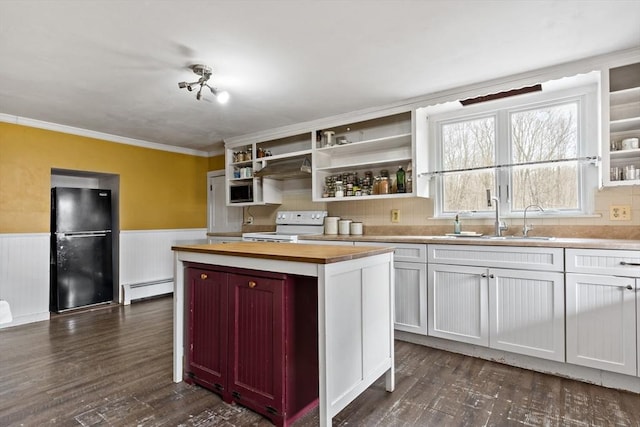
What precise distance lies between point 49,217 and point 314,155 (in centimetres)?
317

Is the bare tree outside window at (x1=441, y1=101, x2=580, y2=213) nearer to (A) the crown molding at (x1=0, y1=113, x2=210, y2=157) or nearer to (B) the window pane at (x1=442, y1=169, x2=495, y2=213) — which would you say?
(B) the window pane at (x1=442, y1=169, x2=495, y2=213)

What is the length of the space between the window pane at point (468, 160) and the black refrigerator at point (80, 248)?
4.26m

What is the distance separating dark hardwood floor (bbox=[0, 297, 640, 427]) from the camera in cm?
192

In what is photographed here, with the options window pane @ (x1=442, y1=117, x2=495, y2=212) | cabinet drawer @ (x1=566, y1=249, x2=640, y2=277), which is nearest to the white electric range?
window pane @ (x1=442, y1=117, x2=495, y2=212)

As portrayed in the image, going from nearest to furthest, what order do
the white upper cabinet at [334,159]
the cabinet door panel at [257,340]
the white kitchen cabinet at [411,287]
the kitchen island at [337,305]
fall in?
the kitchen island at [337,305]
the cabinet door panel at [257,340]
the white kitchen cabinet at [411,287]
the white upper cabinet at [334,159]

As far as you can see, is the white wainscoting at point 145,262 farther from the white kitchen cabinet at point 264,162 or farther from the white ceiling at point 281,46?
the white ceiling at point 281,46

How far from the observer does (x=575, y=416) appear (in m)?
1.94

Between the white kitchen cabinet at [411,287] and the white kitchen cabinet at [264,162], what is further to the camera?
the white kitchen cabinet at [264,162]

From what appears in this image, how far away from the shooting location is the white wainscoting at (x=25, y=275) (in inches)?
146

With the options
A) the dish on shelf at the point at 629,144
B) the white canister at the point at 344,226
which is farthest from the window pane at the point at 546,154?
the white canister at the point at 344,226

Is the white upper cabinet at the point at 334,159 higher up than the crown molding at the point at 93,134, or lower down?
lower down

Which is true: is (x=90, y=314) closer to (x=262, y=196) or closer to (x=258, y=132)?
(x=262, y=196)

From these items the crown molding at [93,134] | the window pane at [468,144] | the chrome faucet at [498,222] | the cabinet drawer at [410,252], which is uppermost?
the crown molding at [93,134]

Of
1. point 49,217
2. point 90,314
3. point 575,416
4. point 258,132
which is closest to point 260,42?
point 258,132
